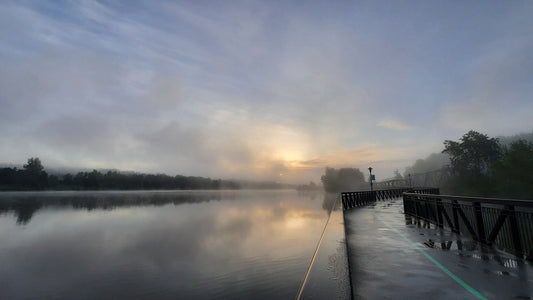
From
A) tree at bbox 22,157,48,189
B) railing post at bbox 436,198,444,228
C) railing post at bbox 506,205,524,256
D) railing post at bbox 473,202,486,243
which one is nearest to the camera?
railing post at bbox 506,205,524,256

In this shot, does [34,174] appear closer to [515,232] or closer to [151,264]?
[151,264]

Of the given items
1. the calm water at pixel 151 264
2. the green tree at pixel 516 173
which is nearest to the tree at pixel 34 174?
the calm water at pixel 151 264

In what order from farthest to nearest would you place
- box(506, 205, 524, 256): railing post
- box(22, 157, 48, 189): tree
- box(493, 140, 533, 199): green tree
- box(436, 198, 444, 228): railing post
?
1. box(22, 157, 48, 189): tree
2. box(493, 140, 533, 199): green tree
3. box(436, 198, 444, 228): railing post
4. box(506, 205, 524, 256): railing post

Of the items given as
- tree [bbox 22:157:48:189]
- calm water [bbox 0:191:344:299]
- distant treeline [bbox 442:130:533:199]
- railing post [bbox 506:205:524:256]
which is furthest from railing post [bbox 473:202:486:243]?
tree [bbox 22:157:48:189]

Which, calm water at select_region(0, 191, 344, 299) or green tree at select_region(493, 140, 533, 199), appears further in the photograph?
green tree at select_region(493, 140, 533, 199)

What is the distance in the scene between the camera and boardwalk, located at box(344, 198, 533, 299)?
14.9 ft

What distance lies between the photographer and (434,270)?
5.72 m

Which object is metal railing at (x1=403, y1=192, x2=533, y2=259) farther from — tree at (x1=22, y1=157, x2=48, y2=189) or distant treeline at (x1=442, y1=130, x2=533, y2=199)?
tree at (x1=22, y1=157, x2=48, y2=189)

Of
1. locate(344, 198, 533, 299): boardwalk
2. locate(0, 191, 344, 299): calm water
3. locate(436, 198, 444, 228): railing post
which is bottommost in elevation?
locate(0, 191, 344, 299): calm water

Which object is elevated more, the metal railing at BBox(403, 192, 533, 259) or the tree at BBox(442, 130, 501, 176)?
the tree at BBox(442, 130, 501, 176)

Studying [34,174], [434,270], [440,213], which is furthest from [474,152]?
[34,174]

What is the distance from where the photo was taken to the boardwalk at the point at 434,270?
455cm

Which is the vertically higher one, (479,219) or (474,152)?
(474,152)

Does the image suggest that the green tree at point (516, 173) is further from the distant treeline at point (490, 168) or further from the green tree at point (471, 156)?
the green tree at point (471, 156)
